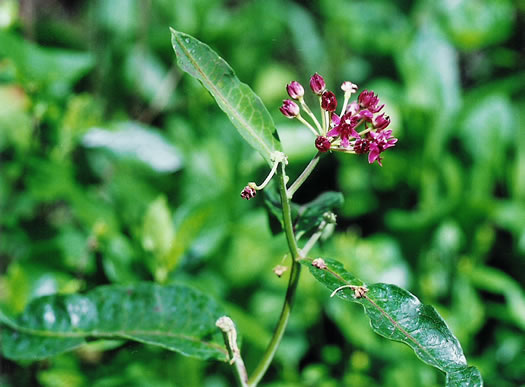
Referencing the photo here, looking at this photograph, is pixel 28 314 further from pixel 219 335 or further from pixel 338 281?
pixel 338 281

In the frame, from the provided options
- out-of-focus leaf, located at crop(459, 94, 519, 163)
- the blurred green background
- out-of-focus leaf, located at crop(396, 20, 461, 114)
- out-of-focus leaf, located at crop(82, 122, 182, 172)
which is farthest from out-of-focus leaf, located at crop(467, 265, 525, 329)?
out-of-focus leaf, located at crop(82, 122, 182, 172)

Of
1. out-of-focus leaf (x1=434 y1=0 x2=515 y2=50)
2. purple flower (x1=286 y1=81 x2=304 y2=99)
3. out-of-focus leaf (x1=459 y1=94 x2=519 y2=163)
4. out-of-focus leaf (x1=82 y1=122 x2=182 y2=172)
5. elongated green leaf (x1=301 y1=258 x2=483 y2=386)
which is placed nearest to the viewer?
elongated green leaf (x1=301 y1=258 x2=483 y2=386)

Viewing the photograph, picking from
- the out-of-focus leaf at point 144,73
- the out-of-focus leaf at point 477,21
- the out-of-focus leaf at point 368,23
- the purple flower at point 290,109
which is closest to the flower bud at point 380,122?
the purple flower at point 290,109

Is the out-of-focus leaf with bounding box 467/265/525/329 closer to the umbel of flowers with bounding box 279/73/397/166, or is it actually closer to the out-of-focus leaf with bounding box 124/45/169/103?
the umbel of flowers with bounding box 279/73/397/166

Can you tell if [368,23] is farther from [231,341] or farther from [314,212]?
[231,341]

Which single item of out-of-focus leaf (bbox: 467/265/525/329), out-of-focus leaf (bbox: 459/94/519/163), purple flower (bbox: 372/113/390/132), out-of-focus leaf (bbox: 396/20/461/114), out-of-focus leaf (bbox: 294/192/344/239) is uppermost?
purple flower (bbox: 372/113/390/132)

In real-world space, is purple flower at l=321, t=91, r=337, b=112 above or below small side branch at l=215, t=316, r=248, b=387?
above

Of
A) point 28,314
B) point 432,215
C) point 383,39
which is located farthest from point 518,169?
point 28,314
